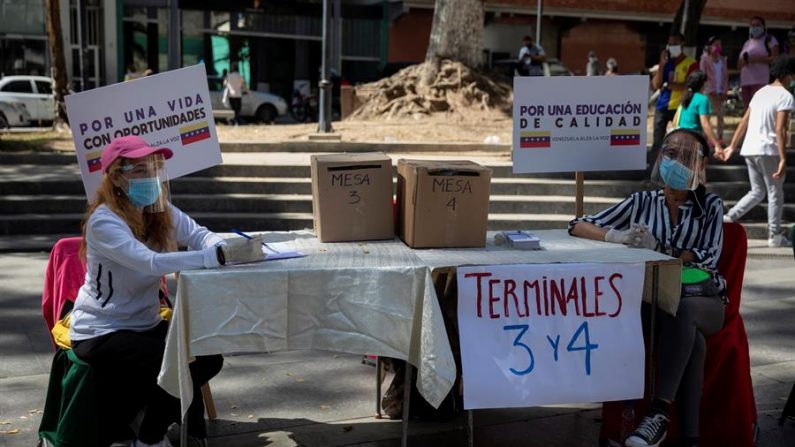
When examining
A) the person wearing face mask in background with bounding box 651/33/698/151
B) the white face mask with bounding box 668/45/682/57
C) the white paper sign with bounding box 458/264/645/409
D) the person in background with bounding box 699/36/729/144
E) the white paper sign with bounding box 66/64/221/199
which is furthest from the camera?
the person in background with bounding box 699/36/729/144

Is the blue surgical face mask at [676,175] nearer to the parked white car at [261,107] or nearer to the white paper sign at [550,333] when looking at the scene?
the white paper sign at [550,333]

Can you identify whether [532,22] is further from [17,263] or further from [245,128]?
[17,263]

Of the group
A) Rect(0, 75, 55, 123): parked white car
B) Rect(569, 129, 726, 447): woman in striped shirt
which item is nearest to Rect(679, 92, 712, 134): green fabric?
Rect(569, 129, 726, 447): woman in striped shirt

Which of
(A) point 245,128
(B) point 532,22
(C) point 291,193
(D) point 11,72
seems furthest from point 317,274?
(B) point 532,22

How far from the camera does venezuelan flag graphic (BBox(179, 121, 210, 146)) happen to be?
17.1 ft

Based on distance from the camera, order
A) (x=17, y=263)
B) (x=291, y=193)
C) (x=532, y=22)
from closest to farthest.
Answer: (x=17, y=263)
(x=291, y=193)
(x=532, y=22)

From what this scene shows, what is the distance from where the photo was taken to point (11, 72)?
31.5m

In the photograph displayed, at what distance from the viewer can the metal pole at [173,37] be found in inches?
1266

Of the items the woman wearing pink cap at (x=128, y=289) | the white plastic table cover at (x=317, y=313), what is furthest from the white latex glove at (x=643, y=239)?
the woman wearing pink cap at (x=128, y=289)

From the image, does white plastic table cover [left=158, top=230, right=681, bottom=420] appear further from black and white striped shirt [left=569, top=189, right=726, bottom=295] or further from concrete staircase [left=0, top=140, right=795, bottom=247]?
concrete staircase [left=0, top=140, right=795, bottom=247]

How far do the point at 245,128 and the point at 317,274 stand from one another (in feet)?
45.4

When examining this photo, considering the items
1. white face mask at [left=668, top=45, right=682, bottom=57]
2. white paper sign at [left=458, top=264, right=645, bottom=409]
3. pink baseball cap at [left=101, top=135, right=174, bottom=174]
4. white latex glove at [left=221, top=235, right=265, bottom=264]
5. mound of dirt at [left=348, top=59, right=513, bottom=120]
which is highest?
white face mask at [left=668, top=45, right=682, bottom=57]

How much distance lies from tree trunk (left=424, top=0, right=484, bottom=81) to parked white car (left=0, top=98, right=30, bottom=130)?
12.0m

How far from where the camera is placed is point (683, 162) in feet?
15.0
